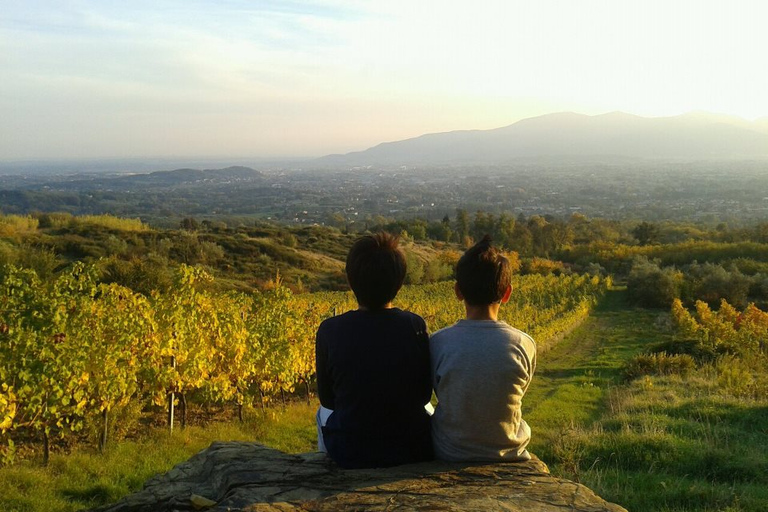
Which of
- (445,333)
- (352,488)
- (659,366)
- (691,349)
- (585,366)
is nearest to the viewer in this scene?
(352,488)

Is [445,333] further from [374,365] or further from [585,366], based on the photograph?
[585,366]

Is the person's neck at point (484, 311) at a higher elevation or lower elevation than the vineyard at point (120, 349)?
higher

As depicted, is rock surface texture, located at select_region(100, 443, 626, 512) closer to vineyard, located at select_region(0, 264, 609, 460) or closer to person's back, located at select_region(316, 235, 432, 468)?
person's back, located at select_region(316, 235, 432, 468)

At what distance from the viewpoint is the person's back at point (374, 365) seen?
2.93 metres

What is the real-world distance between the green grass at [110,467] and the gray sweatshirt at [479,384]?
14.2ft

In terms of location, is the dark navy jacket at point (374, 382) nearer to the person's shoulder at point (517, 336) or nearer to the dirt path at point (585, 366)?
the person's shoulder at point (517, 336)

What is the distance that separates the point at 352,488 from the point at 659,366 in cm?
1393

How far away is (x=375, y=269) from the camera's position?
2.95 metres

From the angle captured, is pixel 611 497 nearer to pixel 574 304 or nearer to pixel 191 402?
pixel 191 402

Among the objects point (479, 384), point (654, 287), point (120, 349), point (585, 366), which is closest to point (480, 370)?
point (479, 384)

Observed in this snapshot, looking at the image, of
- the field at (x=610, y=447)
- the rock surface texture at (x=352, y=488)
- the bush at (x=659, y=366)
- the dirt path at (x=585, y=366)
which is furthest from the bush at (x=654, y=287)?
the rock surface texture at (x=352, y=488)

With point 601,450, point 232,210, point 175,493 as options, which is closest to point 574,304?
point 601,450

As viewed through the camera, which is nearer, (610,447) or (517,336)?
(517,336)

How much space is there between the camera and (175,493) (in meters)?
3.02
